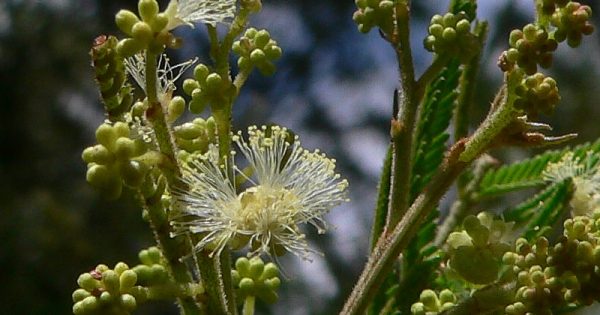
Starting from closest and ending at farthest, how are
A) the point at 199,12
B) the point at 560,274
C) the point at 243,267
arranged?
1. the point at 560,274
2. the point at 199,12
3. the point at 243,267

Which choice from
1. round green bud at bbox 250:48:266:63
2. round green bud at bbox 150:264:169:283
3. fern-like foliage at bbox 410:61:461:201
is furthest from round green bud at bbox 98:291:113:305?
fern-like foliage at bbox 410:61:461:201

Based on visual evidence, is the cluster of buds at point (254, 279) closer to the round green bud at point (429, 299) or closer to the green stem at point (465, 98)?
the round green bud at point (429, 299)

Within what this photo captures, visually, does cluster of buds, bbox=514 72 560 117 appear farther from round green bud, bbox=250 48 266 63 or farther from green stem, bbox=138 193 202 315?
green stem, bbox=138 193 202 315

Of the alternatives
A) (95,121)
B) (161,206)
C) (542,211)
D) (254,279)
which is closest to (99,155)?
(161,206)

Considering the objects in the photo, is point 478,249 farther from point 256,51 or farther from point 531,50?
point 256,51

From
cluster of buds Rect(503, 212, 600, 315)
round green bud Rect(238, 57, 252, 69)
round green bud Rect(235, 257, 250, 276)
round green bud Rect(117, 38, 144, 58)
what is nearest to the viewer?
cluster of buds Rect(503, 212, 600, 315)

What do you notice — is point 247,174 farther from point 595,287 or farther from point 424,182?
point 595,287
